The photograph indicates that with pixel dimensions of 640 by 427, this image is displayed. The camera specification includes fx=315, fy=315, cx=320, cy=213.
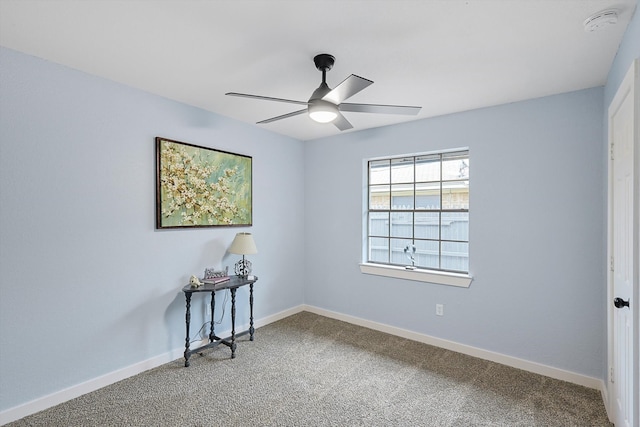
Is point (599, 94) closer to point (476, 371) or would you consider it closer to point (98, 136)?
point (476, 371)

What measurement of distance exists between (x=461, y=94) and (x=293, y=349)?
294 centimetres

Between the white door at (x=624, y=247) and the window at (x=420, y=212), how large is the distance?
1286 millimetres

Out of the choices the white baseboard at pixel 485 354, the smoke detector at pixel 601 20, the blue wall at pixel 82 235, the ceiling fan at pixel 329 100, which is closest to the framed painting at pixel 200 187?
the blue wall at pixel 82 235

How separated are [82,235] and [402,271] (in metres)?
3.08

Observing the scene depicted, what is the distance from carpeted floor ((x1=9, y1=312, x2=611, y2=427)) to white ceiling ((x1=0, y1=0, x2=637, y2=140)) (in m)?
2.47

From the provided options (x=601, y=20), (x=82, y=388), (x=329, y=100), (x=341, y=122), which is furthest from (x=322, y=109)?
(x=82, y=388)

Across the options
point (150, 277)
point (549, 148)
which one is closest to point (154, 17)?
point (150, 277)

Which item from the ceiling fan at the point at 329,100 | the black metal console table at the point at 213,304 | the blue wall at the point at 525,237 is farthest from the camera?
the black metal console table at the point at 213,304

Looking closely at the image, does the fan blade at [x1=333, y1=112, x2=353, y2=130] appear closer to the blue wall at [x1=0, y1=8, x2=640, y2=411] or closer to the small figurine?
the blue wall at [x1=0, y1=8, x2=640, y2=411]

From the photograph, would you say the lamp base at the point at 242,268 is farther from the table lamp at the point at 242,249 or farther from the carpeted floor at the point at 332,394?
the carpeted floor at the point at 332,394

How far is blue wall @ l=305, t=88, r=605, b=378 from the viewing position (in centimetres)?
260

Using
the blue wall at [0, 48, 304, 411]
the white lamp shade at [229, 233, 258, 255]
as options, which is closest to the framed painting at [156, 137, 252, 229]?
the blue wall at [0, 48, 304, 411]

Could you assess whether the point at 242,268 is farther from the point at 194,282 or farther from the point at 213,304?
the point at 194,282

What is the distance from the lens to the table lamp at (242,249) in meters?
3.39
